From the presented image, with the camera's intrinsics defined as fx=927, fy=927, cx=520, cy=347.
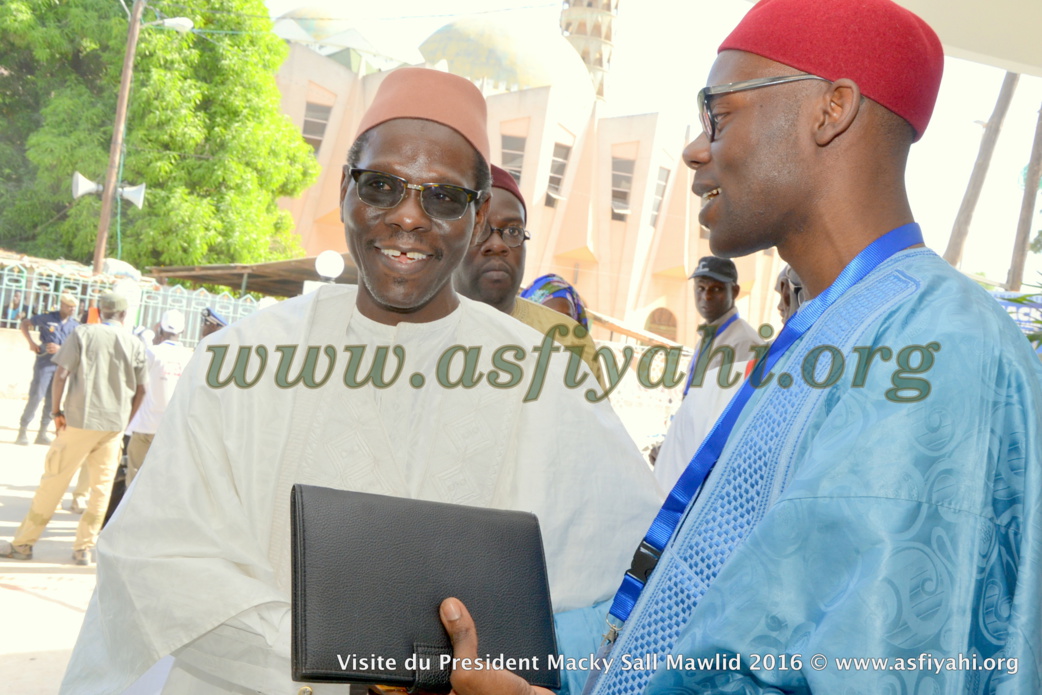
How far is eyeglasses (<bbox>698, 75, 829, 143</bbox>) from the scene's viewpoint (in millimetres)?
1475

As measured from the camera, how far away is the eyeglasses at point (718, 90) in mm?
1475

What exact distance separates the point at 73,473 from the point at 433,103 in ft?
18.7

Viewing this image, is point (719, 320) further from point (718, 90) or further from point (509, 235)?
point (718, 90)

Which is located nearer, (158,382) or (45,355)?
(158,382)

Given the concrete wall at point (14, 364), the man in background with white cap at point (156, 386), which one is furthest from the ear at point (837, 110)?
the concrete wall at point (14, 364)

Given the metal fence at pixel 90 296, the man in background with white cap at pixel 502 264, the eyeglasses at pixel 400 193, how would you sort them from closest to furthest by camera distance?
the eyeglasses at pixel 400 193 < the man in background with white cap at pixel 502 264 < the metal fence at pixel 90 296

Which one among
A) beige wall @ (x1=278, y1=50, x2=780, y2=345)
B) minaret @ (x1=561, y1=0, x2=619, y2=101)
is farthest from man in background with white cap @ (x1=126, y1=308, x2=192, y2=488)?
minaret @ (x1=561, y1=0, x2=619, y2=101)

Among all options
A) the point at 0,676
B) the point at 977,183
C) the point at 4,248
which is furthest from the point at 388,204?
the point at 4,248

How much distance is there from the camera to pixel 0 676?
14.6 ft

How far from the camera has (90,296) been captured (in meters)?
15.5

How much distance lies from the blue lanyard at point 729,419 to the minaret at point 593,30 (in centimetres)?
6937

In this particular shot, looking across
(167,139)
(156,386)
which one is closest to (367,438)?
(156,386)

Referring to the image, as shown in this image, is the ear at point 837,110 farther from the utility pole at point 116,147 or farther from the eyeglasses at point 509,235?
the utility pole at point 116,147

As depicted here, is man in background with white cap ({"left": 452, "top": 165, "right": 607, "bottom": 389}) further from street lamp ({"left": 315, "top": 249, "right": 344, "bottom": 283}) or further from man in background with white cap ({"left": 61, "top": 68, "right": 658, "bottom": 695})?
street lamp ({"left": 315, "top": 249, "right": 344, "bottom": 283})
